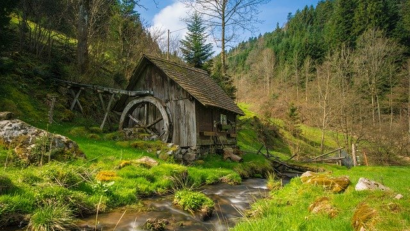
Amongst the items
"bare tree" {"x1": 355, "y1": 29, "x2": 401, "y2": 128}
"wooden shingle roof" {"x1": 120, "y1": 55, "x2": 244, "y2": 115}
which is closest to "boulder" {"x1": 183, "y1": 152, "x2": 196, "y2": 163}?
"wooden shingle roof" {"x1": 120, "y1": 55, "x2": 244, "y2": 115}

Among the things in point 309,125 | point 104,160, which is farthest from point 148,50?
point 309,125

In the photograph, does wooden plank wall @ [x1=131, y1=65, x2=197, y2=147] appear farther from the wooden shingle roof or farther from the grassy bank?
the grassy bank

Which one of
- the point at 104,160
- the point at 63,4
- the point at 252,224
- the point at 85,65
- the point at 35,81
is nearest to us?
the point at 252,224

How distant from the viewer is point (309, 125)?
42.3 metres

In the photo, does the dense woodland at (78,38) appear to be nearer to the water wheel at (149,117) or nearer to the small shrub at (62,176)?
the water wheel at (149,117)

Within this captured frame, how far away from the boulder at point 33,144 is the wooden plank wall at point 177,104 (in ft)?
20.8

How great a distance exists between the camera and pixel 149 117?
55.0 ft

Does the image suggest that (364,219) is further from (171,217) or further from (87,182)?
(87,182)

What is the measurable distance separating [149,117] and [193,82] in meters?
3.40

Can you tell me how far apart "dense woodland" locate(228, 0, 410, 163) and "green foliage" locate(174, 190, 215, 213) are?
21565 mm

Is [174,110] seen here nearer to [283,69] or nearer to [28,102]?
[28,102]

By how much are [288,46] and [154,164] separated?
67377 millimetres

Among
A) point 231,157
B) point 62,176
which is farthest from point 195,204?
point 231,157

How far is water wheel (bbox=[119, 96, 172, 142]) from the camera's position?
49.7 ft
